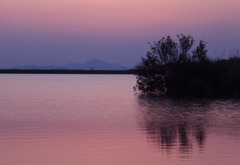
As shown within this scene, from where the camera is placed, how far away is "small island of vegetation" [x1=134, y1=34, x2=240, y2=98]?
42.4 meters

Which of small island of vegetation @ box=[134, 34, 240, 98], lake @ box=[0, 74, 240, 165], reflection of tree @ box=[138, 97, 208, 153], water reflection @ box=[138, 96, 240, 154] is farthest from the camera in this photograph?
small island of vegetation @ box=[134, 34, 240, 98]

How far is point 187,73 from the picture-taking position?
42531mm

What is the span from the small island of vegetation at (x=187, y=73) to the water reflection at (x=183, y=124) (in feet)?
37.0

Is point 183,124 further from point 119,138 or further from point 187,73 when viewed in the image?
point 187,73

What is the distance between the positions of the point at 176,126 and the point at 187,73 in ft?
71.8

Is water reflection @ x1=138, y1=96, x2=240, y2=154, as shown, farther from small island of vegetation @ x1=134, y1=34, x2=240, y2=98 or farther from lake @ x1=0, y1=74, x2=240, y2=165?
small island of vegetation @ x1=134, y1=34, x2=240, y2=98

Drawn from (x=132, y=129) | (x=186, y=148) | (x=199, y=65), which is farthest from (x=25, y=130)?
(x=199, y=65)

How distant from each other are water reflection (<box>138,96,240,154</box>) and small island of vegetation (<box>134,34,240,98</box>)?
11.3 metres

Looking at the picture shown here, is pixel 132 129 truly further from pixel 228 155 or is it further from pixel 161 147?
pixel 228 155

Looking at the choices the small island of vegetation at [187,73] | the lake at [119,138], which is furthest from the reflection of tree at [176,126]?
the small island of vegetation at [187,73]

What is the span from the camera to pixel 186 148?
15.0 meters

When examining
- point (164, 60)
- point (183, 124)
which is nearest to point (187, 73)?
point (164, 60)

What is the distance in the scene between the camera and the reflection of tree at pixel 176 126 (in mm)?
16297

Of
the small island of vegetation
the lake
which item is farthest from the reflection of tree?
the small island of vegetation
